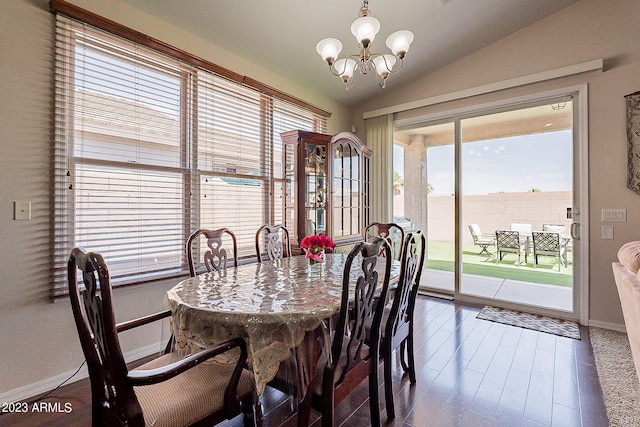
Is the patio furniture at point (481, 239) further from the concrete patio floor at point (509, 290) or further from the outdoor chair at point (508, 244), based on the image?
the concrete patio floor at point (509, 290)

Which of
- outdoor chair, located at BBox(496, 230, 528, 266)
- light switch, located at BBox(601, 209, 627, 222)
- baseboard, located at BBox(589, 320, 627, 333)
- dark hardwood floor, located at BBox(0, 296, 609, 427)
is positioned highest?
light switch, located at BBox(601, 209, 627, 222)

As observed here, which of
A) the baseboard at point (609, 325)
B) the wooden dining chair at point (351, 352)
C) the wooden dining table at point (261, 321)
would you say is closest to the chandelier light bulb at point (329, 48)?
the wooden dining chair at point (351, 352)

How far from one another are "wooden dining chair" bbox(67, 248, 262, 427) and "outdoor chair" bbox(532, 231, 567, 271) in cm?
366

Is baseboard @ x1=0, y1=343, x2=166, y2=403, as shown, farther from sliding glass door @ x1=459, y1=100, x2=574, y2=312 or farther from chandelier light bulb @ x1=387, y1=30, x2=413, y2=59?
sliding glass door @ x1=459, y1=100, x2=574, y2=312

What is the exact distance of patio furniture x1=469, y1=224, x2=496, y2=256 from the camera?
153 inches

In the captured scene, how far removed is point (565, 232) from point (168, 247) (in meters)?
4.12

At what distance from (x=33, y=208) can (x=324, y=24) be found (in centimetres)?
276

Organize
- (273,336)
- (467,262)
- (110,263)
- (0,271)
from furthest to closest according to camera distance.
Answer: (467,262) → (110,263) → (0,271) → (273,336)

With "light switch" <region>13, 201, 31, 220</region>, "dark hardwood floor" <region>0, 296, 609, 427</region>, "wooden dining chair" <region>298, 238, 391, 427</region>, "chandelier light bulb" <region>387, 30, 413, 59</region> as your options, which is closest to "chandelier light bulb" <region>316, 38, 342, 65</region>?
"chandelier light bulb" <region>387, 30, 413, 59</region>

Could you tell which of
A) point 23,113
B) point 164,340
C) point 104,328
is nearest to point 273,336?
point 104,328

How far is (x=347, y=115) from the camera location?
473 cm

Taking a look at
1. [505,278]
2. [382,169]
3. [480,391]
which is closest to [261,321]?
[480,391]

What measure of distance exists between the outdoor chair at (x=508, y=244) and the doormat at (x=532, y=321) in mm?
676

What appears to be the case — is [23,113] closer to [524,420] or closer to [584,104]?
[524,420]
